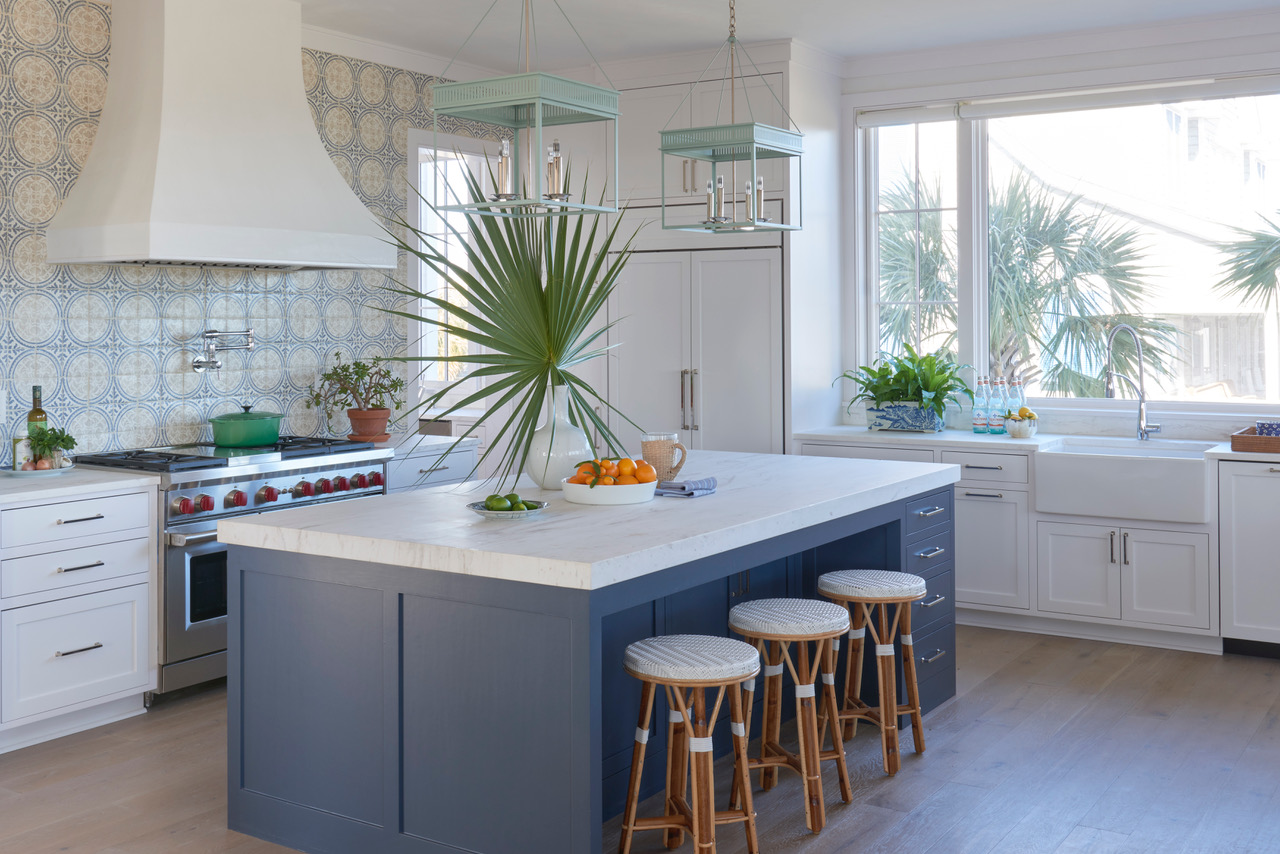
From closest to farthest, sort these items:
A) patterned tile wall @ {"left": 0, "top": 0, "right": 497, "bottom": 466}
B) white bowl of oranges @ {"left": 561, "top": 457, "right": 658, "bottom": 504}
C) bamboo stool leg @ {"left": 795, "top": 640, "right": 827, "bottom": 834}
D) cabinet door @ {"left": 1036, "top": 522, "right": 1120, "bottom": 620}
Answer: bamboo stool leg @ {"left": 795, "top": 640, "right": 827, "bottom": 834}
white bowl of oranges @ {"left": 561, "top": 457, "right": 658, "bottom": 504}
patterned tile wall @ {"left": 0, "top": 0, "right": 497, "bottom": 466}
cabinet door @ {"left": 1036, "top": 522, "right": 1120, "bottom": 620}

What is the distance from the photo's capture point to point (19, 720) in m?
3.77

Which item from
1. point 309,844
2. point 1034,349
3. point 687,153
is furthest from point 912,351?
point 309,844

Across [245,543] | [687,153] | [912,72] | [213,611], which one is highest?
[912,72]

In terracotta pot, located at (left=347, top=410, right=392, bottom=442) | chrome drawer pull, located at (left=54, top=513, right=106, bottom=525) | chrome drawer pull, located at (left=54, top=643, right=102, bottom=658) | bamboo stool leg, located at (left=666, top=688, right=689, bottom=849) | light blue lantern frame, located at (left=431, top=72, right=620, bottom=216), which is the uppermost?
light blue lantern frame, located at (left=431, top=72, right=620, bottom=216)

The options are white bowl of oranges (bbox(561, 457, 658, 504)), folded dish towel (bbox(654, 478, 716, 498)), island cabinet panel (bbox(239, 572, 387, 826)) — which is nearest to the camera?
island cabinet panel (bbox(239, 572, 387, 826))

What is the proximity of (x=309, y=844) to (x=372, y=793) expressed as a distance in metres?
0.28

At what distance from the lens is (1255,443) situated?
186 inches

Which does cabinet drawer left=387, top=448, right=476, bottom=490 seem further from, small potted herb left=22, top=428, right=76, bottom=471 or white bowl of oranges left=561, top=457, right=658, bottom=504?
white bowl of oranges left=561, top=457, right=658, bottom=504

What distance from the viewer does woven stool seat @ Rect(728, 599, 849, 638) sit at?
3148mm

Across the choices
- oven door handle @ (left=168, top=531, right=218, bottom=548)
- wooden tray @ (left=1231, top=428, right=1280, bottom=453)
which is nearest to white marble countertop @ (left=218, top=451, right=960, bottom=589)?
oven door handle @ (left=168, top=531, right=218, bottom=548)

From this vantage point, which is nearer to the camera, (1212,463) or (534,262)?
(534,262)

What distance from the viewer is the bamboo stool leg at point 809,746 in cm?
314

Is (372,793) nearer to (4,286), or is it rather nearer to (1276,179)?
(4,286)

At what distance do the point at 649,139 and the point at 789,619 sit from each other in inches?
133
